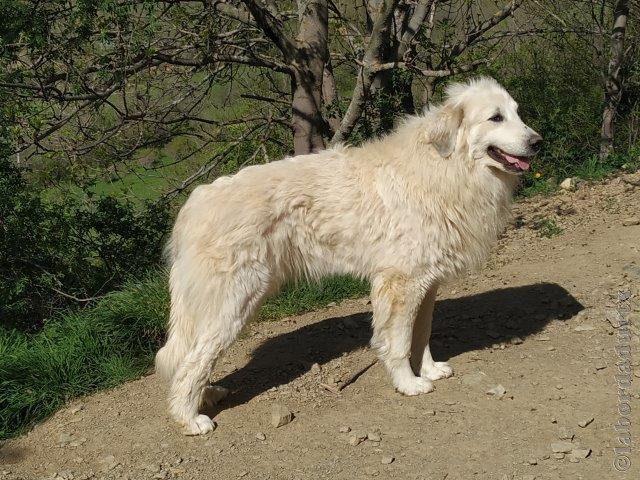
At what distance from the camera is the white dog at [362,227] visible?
4559mm

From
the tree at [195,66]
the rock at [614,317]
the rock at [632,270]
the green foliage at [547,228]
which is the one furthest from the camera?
the green foliage at [547,228]

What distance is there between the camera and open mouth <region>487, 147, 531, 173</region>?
466 cm

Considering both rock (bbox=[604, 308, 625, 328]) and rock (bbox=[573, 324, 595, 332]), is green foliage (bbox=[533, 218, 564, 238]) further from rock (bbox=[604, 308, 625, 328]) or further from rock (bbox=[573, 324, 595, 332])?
rock (bbox=[573, 324, 595, 332])

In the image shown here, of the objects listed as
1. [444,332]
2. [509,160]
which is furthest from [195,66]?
[509,160]

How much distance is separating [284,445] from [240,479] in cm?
41

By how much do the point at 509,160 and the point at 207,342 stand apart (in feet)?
7.49

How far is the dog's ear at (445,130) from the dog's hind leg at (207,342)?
4.86 feet

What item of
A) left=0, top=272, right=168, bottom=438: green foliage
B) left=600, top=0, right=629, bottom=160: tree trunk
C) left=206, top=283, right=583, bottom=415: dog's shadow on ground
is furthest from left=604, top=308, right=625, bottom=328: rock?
left=600, top=0, right=629, bottom=160: tree trunk

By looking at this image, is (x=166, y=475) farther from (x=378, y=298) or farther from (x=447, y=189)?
(x=447, y=189)

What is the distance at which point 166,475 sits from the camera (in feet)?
13.9

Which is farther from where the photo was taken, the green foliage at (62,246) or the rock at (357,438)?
the green foliage at (62,246)

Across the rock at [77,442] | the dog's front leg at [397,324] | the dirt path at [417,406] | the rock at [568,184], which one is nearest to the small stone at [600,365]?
the dirt path at [417,406]

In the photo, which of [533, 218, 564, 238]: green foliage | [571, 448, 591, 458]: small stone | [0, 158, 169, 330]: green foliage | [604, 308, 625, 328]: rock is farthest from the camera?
[533, 218, 564, 238]: green foliage

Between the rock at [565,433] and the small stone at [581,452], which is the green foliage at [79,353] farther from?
the small stone at [581,452]
